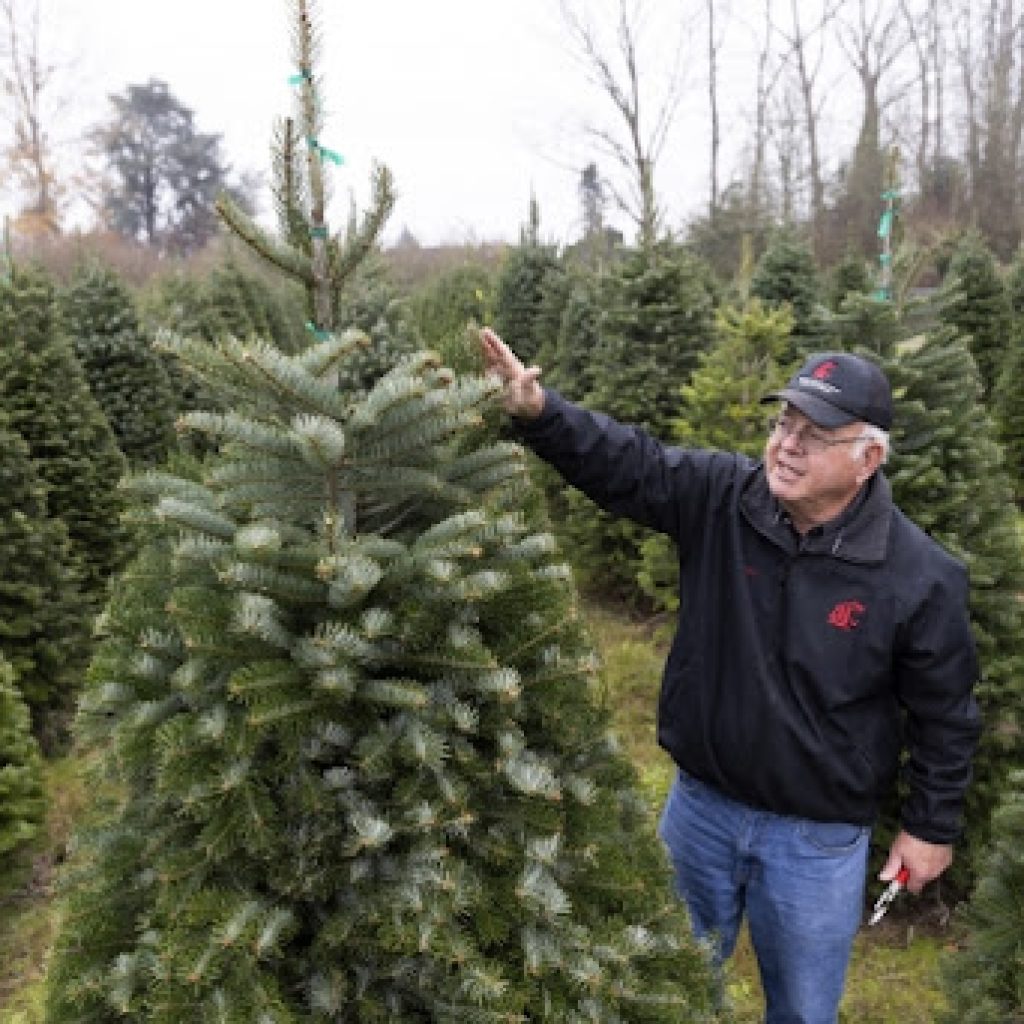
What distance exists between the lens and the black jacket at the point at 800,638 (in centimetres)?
265

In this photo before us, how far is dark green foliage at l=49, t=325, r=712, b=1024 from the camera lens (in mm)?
1595

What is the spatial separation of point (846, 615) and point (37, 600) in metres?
5.29

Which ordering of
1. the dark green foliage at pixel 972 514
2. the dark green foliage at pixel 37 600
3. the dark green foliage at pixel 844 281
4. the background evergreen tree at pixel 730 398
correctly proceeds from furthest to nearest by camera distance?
the dark green foliage at pixel 844 281
the background evergreen tree at pixel 730 398
the dark green foliage at pixel 37 600
the dark green foliage at pixel 972 514

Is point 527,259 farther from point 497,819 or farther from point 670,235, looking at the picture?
point 497,819

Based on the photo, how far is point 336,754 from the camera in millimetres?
1688

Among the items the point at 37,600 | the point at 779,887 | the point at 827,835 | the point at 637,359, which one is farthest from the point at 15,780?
the point at 637,359

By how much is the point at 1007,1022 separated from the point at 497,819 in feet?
6.80

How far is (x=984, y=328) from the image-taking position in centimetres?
1410

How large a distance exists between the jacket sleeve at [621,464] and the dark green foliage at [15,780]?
3.74 meters

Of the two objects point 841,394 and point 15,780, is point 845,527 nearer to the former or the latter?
point 841,394

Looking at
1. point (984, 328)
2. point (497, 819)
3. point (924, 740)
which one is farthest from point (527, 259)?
point (497, 819)

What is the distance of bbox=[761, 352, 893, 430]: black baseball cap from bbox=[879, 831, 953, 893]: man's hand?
4.64 ft

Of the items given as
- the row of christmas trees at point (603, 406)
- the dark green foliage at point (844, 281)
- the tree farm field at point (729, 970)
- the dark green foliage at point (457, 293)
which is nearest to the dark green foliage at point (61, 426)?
the row of christmas trees at point (603, 406)

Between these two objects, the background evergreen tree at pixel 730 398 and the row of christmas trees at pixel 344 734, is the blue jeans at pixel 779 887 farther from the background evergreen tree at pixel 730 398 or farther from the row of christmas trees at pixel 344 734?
the background evergreen tree at pixel 730 398
